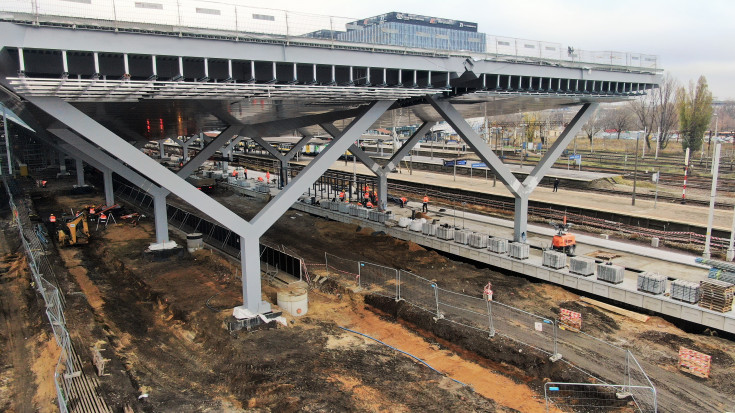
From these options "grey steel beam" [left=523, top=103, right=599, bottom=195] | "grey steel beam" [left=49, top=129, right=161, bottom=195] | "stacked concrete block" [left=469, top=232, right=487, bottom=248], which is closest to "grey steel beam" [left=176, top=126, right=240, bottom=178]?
Answer: "grey steel beam" [left=49, top=129, right=161, bottom=195]

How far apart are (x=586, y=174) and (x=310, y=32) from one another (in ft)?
142

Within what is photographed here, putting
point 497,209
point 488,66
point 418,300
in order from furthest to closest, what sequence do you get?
1. point 497,209
2. point 488,66
3. point 418,300

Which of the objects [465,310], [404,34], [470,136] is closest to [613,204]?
[470,136]

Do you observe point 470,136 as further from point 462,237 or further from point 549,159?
point 549,159

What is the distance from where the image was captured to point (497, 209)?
4122 centimetres

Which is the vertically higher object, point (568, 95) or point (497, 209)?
point (568, 95)

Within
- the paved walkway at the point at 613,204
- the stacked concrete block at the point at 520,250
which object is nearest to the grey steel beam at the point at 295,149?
the paved walkway at the point at 613,204

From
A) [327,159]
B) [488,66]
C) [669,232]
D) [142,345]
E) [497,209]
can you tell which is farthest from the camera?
[497,209]

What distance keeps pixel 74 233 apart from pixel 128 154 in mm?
19602

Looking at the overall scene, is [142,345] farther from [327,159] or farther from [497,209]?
[497,209]

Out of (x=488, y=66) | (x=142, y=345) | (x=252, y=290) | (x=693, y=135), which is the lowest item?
(x=142, y=345)

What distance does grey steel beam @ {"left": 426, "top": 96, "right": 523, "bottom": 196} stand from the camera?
2401cm

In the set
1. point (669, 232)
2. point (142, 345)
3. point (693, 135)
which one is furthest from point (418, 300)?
point (693, 135)

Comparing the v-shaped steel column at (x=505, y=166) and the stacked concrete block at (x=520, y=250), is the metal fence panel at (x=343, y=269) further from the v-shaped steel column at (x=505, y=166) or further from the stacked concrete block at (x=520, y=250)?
→ the v-shaped steel column at (x=505, y=166)
